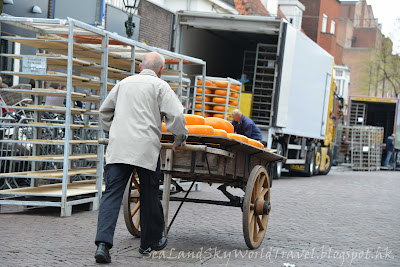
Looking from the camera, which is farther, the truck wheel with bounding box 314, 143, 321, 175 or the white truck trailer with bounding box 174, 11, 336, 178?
the truck wheel with bounding box 314, 143, 321, 175

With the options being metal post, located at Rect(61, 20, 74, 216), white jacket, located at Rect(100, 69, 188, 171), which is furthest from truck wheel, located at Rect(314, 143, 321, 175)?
white jacket, located at Rect(100, 69, 188, 171)

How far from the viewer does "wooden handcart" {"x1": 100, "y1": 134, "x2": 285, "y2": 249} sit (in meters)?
6.96

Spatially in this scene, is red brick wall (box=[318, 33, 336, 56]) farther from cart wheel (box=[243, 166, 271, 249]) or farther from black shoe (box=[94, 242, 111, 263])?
black shoe (box=[94, 242, 111, 263])

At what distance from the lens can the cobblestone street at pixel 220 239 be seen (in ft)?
22.0

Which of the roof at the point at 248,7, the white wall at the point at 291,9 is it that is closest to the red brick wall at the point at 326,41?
the white wall at the point at 291,9

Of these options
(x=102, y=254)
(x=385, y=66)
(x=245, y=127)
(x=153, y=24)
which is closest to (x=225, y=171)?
(x=102, y=254)

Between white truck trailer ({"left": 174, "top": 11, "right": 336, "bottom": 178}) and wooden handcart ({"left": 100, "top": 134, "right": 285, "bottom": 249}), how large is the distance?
9.84 m

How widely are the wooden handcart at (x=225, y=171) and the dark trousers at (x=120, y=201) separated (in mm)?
334

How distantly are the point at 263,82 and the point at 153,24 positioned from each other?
290 inches

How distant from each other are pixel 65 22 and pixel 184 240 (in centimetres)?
328

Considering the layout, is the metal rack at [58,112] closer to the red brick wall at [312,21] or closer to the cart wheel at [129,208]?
the cart wheel at [129,208]

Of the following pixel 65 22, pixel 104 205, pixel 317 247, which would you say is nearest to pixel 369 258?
pixel 317 247

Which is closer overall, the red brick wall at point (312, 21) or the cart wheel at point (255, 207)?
the cart wheel at point (255, 207)

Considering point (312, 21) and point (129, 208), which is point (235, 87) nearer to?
point (129, 208)
